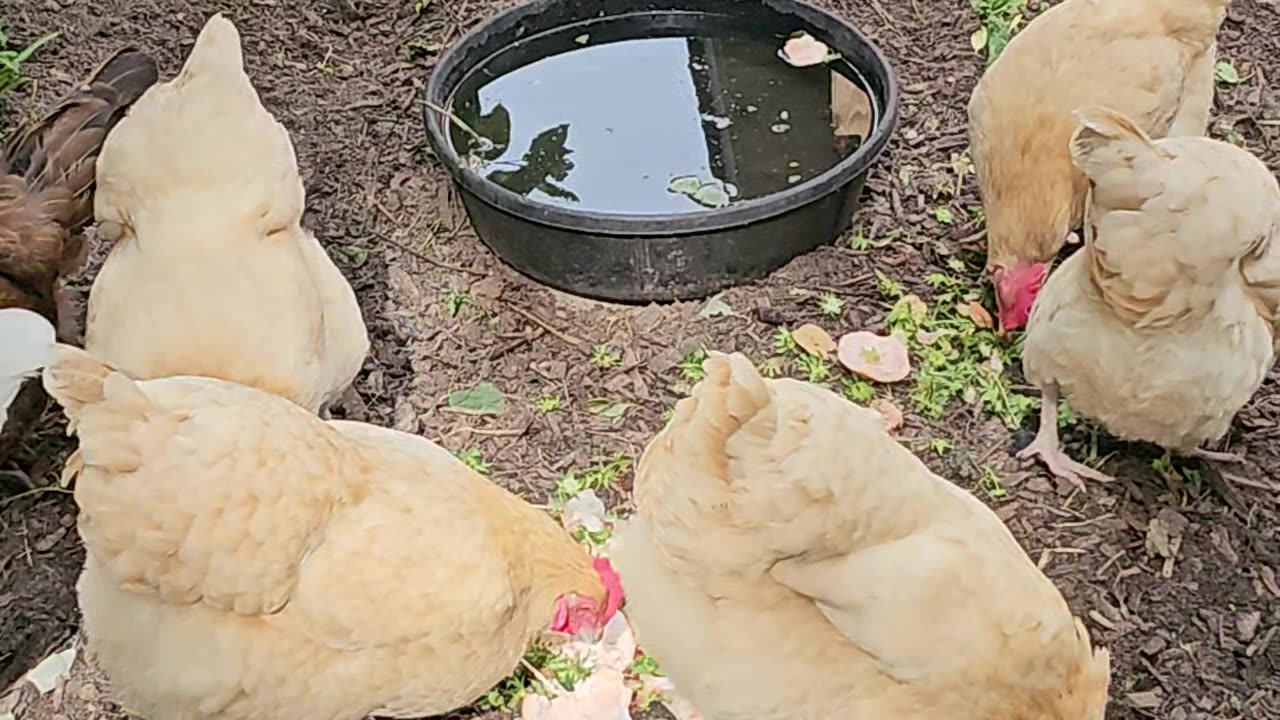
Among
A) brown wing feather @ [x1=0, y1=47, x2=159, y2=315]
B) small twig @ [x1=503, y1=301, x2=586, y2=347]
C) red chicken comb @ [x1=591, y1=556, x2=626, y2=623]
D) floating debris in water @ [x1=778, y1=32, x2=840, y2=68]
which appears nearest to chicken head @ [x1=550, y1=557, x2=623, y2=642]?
red chicken comb @ [x1=591, y1=556, x2=626, y2=623]

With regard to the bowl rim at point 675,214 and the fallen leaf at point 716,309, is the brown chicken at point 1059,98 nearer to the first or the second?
the bowl rim at point 675,214

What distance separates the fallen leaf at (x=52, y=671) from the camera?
298 cm

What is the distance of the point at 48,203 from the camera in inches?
130

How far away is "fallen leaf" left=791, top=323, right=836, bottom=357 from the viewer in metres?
3.59

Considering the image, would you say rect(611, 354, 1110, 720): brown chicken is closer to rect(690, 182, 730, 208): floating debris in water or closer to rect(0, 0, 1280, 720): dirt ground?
rect(0, 0, 1280, 720): dirt ground

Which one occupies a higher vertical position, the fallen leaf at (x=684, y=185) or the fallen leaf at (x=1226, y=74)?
the fallen leaf at (x=1226, y=74)

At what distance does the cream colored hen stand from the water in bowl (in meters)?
1.02

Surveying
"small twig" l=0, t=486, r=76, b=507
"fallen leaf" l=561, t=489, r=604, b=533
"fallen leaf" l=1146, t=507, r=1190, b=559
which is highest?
"fallen leaf" l=1146, t=507, r=1190, b=559

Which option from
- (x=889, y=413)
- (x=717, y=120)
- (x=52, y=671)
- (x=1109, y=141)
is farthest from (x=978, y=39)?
(x=52, y=671)

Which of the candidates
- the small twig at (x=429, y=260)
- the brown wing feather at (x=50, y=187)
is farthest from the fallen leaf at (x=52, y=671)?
the small twig at (x=429, y=260)

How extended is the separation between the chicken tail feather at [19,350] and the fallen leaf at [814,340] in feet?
6.26

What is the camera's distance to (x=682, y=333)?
370cm

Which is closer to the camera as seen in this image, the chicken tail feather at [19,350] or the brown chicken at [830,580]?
the brown chicken at [830,580]

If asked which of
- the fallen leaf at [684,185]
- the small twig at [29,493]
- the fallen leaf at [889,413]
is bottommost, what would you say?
the small twig at [29,493]
